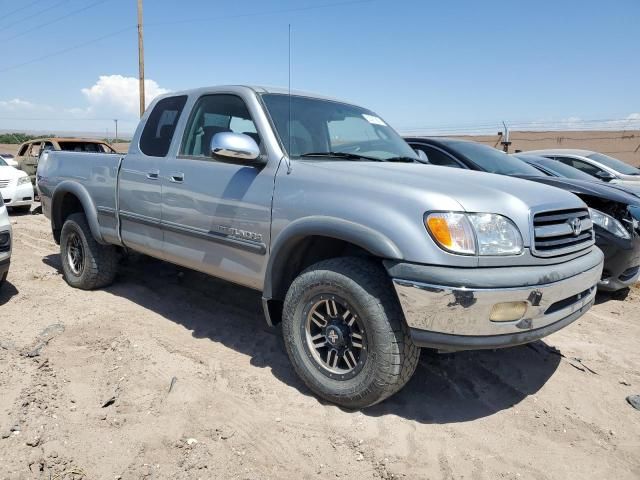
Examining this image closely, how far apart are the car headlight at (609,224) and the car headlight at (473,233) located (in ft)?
9.18

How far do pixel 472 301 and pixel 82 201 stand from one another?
402 centimetres

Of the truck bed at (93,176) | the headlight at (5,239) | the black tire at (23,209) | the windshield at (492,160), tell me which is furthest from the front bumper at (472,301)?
the black tire at (23,209)

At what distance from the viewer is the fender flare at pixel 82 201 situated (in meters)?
4.82

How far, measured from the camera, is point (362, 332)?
9.31 ft

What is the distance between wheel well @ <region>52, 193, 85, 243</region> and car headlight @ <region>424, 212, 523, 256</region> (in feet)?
14.2

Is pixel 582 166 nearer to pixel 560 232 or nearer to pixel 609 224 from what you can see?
pixel 609 224

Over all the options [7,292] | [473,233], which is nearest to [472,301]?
[473,233]

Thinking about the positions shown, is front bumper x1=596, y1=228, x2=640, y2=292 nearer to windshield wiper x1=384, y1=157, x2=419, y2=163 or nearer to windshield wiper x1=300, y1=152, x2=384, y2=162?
windshield wiper x1=384, y1=157, x2=419, y2=163

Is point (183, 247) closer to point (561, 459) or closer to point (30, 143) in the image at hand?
point (561, 459)

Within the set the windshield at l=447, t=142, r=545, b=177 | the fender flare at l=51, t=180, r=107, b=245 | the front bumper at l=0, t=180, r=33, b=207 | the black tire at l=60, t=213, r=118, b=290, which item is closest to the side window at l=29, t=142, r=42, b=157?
the front bumper at l=0, t=180, r=33, b=207

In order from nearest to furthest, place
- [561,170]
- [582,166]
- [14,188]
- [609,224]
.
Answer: [609,224] → [561,170] → [582,166] → [14,188]

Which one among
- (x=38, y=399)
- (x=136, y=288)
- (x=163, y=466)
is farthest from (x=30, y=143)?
(x=163, y=466)

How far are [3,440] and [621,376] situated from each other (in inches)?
155

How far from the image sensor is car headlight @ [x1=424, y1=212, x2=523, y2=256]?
253 centimetres
